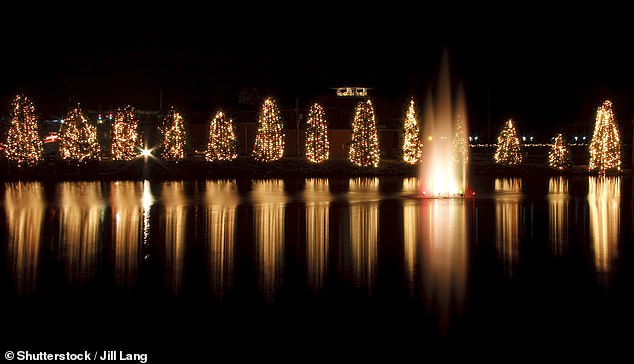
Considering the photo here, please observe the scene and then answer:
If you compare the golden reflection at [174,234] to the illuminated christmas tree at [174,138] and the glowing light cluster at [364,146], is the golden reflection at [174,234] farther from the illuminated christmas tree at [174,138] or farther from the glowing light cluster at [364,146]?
the illuminated christmas tree at [174,138]

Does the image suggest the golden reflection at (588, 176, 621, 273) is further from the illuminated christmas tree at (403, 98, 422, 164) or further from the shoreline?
the illuminated christmas tree at (403, 98, 422, 164)

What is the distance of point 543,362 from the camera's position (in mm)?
6367

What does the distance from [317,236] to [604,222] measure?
22.4ft

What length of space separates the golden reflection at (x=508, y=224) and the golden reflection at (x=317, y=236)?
2.75 meters

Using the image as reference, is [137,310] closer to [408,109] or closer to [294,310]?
[294,310]

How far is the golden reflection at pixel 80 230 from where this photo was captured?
10.3 meters

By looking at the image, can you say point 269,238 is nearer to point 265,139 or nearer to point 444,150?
point 265,139

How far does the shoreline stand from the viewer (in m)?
34.5

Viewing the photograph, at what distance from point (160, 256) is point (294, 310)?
13.2 ft

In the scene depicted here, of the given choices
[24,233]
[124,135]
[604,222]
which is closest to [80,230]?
[24,233]

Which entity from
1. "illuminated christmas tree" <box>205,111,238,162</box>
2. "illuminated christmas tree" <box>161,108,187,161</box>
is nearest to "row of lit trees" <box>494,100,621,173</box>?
"illuminated christmas tree" <box>205,111,238,162</box>

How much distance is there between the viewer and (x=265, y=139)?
43.7 meters

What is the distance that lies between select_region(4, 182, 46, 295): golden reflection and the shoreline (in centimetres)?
953

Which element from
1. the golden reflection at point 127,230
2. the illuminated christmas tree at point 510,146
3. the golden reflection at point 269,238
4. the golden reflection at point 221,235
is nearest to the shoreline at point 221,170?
the illuminated christmas tree at point 510,146
